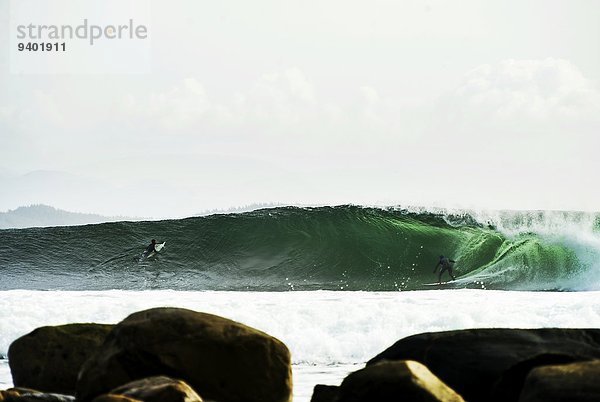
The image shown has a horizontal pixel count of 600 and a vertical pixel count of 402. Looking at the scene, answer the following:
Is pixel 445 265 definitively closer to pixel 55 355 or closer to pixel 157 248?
pixel 157 248

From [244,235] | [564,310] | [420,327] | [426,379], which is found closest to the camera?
[426,379]

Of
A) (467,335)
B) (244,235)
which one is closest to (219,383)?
(467,335)

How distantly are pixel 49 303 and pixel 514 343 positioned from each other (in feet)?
27.9

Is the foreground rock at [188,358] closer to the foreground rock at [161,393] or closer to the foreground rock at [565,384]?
the foreground rock at [161,393]

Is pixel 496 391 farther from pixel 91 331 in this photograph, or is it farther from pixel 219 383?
pixel 91 331

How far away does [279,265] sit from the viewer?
1955 cm

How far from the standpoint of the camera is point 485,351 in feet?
14.3

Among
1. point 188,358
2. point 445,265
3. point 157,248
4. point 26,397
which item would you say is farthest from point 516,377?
point 157,248

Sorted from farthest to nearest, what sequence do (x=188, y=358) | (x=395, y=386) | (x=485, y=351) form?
(x=188, y=358)
(x=485, y=351)
(x=395, y=386)

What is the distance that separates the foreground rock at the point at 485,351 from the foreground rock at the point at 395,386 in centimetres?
53

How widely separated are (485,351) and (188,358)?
1.47 meters

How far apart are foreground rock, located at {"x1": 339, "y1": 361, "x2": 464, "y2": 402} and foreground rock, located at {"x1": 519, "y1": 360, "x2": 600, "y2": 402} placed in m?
0.36

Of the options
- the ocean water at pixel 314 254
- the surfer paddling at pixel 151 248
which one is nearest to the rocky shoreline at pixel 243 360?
the ocean water at pixel 314 254

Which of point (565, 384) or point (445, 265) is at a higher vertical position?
point (565, 384)
